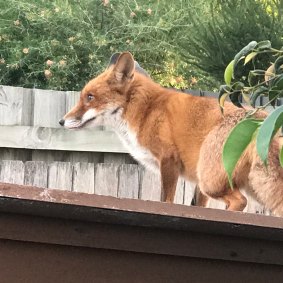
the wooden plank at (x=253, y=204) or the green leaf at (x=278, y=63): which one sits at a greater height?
the green leaf at (x=278, y=63)

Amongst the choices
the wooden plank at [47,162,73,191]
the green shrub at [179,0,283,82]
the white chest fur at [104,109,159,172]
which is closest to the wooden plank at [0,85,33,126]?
the wooden plank at [47,162,73,191]

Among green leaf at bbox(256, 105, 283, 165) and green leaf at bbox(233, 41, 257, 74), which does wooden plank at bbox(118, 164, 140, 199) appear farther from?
green leaf at bbox(256, 105, 283, 165)

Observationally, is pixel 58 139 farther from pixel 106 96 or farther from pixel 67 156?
pixel 106 96

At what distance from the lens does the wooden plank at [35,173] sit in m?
6.44

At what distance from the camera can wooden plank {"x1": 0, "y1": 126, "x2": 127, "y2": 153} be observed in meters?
6.82

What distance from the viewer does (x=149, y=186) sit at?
270 inches

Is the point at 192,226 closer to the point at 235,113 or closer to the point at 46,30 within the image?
the point at 235,113

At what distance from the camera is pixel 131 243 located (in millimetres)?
1566

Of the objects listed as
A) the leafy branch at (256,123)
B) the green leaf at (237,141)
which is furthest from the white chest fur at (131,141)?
the green leaf at (237,141)

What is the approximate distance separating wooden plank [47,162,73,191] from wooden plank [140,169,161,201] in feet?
2.10

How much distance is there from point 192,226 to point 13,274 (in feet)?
1.15

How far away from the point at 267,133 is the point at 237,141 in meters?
0.19

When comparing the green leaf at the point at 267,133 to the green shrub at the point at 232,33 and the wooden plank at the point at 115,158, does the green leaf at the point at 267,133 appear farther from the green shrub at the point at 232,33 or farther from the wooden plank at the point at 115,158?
the green shrub at the point at 232,33

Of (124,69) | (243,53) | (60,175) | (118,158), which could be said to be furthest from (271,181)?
(243,53)
